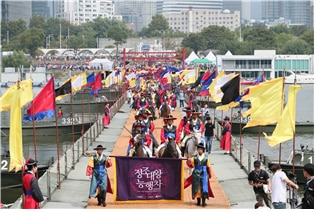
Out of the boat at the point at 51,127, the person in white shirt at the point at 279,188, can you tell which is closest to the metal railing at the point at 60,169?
the person in white shirt at the point at 279,188

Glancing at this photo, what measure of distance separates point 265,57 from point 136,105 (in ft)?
258

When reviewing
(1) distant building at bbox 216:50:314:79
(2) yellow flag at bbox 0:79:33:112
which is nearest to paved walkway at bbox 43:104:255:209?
(2) yellow flag at bbox 0:79:33:112

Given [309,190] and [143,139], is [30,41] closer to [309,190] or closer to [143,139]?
[143,139]

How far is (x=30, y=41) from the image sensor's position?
16875 cm

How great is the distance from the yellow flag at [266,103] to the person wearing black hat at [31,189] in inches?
215

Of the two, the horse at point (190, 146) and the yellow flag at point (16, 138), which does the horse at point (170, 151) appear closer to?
the horse at point (190, 146)

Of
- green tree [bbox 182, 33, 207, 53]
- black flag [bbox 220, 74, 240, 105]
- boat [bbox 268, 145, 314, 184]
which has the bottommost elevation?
boat [bbox 268, 145, 314, 184]

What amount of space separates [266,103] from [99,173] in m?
4.17

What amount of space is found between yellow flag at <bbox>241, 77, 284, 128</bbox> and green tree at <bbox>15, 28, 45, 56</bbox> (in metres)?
153

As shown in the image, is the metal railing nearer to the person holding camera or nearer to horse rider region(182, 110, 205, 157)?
horse rider region(182, 110, 205, 157)

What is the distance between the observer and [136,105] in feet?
141

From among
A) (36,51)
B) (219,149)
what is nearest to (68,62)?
(36,51)

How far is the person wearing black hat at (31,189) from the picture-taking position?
15.5 m

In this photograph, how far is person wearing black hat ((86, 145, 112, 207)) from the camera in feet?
57.4
